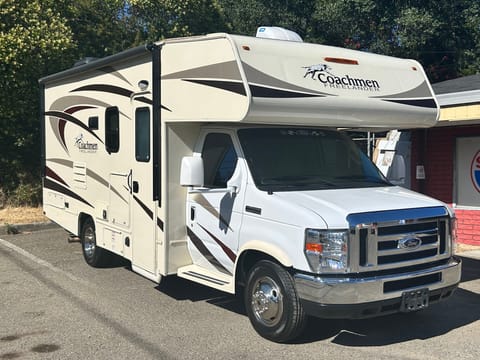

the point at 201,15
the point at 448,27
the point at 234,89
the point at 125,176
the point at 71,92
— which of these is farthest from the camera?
the point at 448,27

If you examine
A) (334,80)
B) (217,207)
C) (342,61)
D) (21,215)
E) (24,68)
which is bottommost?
(21,215)

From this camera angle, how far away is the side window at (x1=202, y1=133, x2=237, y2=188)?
582 cm

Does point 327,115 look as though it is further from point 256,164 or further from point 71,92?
point 71,92

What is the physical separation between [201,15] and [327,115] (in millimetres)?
13667

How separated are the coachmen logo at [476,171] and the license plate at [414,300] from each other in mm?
5929

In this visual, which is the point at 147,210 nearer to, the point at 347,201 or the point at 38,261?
the point at 347,201

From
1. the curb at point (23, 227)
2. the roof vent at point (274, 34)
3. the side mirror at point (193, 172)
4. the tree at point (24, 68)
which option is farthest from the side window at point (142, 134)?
the tree at point (24, 68)

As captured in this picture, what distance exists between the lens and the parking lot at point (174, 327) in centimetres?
505

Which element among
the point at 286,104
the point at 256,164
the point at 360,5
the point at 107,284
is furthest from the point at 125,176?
the point at 360,5

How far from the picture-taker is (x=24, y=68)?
42.3 ft

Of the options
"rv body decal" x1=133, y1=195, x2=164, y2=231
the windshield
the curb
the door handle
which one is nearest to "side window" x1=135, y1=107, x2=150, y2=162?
the door handle

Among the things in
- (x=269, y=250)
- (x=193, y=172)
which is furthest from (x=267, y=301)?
(x=193, y=172)

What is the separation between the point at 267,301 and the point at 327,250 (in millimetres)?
878

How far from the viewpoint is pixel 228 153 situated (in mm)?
5863
